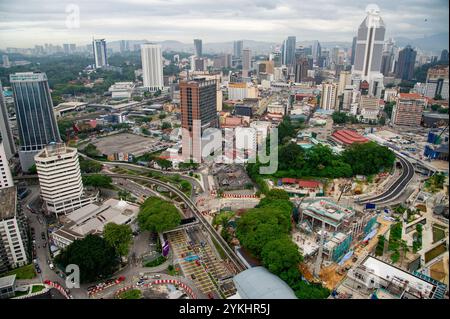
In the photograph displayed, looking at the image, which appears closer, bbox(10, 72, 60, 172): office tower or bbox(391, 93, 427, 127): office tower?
bbox(10, 72, 60, 172): office tower

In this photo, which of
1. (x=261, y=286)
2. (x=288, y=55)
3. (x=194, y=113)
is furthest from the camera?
(x=288, y=55)

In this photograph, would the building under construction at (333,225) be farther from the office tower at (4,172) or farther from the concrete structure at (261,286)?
the office tower at (4,172)

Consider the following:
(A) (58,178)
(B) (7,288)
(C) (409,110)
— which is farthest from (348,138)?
→ (B) (7,288)

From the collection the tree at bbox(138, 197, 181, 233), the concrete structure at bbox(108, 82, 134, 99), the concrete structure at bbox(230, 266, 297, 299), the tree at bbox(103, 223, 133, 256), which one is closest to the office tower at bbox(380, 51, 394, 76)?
the concrete structure at bbox(108, 82, 134, 99)

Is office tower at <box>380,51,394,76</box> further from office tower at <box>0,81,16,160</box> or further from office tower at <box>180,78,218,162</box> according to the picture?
office tower at <box>0,81,16,160</box>

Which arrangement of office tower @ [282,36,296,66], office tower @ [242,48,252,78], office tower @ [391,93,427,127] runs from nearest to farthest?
office tower @ [391,93,427,127], office tower @ [282,36,296,66], office tower @ [242,48,252,78]

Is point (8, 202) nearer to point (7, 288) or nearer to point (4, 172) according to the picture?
point (4, 172)
